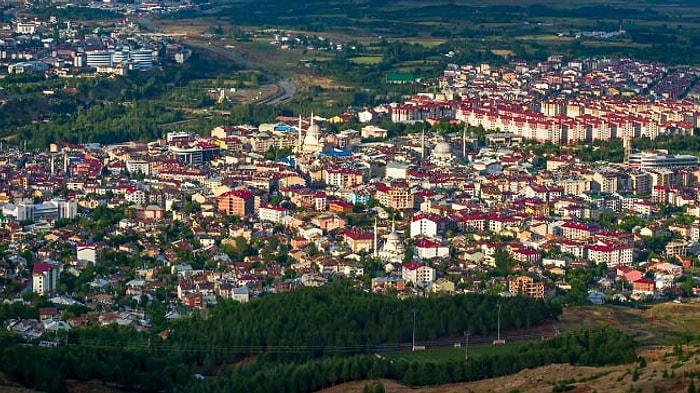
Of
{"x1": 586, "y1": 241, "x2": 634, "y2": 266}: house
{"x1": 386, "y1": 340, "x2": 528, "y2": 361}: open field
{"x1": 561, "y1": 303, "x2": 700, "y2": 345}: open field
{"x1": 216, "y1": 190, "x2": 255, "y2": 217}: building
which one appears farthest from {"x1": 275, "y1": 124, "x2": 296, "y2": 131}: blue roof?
{"x1": 386, "y1": 340, "x2": 528, "y2": 361}: open field

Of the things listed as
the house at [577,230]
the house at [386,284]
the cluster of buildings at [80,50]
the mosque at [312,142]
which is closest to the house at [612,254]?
the house at [577,230]

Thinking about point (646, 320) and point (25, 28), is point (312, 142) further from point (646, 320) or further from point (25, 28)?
point (25, 28)

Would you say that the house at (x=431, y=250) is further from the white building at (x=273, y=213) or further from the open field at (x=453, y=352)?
the open field at (x=453, y=352)

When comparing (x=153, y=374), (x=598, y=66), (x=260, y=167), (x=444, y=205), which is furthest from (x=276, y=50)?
(x=153, y=374)

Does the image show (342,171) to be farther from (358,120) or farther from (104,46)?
(104,46)

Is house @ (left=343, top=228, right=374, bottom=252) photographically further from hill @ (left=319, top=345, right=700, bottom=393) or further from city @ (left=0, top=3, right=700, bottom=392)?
hill @ (left=319, top=345, right=700, bottom=393)

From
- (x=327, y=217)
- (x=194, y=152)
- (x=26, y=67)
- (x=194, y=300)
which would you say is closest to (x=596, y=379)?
(x=194, y=300)

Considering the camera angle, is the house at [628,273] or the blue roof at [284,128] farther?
the blue roof at [284,128]
